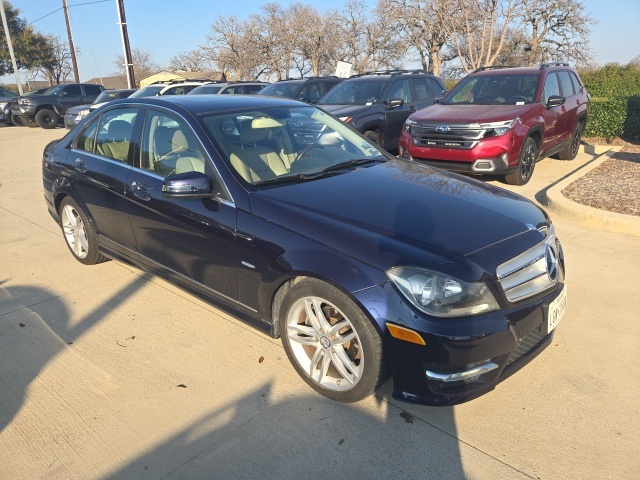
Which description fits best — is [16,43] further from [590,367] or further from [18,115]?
[590,367]

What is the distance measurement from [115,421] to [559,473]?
228cm

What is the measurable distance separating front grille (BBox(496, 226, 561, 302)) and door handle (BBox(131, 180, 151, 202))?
8.15 feet

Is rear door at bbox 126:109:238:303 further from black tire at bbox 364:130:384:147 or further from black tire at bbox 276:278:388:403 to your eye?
black tire at bbox 364:130:384:147

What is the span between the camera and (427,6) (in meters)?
25.7

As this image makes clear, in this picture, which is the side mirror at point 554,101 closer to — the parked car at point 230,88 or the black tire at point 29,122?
the parked car at point 230,88

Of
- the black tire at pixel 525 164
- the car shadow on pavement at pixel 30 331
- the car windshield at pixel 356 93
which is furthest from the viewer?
the car windshield at pixel 356 93

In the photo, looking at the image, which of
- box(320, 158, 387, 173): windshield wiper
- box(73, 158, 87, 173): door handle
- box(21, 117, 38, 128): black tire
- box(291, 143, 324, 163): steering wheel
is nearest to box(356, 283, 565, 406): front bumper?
box(320, 158, 387, 173): windshield wiper

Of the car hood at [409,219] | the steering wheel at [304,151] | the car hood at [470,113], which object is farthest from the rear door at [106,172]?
Answer: the car hood at [470,113]

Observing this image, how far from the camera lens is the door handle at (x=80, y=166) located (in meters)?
4.49

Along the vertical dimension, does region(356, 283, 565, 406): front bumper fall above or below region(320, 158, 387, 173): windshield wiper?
below

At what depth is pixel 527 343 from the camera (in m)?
2.75

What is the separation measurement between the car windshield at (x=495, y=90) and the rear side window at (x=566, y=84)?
3.16ft

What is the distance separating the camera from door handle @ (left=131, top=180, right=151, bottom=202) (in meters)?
3.74

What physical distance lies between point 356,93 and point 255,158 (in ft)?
21.9
